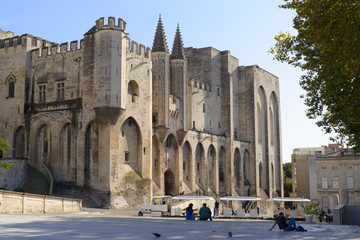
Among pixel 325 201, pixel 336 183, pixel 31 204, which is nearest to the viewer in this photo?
pixel 31 204

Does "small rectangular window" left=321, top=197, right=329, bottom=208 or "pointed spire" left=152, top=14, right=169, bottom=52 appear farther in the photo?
"small rectangular window" left=321, top=197, right=329, bottom=208

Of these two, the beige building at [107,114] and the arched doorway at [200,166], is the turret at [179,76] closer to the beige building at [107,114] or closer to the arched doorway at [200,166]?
the beige building at [107,114]

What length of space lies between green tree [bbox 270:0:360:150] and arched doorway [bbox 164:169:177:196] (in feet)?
83.1

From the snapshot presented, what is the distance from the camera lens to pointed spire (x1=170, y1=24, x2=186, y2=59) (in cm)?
4709

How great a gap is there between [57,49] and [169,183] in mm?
16519

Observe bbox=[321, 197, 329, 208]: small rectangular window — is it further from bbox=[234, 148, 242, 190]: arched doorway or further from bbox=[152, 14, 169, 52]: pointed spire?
bbox=[152, 14, 169, 52]: pointed spire

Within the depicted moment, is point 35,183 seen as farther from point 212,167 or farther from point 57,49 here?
point 212,167

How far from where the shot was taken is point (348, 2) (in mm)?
17234

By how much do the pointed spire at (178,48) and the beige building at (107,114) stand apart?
3.8 inches

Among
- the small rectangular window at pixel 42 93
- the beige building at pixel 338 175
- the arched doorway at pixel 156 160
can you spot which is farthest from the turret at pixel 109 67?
the beige building at pixel 338 175

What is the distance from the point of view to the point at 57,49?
40250 mm

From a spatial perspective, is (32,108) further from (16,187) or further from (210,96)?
(210,96)

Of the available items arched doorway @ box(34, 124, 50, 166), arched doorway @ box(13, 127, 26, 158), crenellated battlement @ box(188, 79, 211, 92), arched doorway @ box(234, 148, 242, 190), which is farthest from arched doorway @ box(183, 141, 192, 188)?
arched doorway @ box(13, 127, 26, 158)

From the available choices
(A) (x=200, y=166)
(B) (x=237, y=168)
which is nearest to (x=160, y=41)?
(A) (x=200, y=166)
